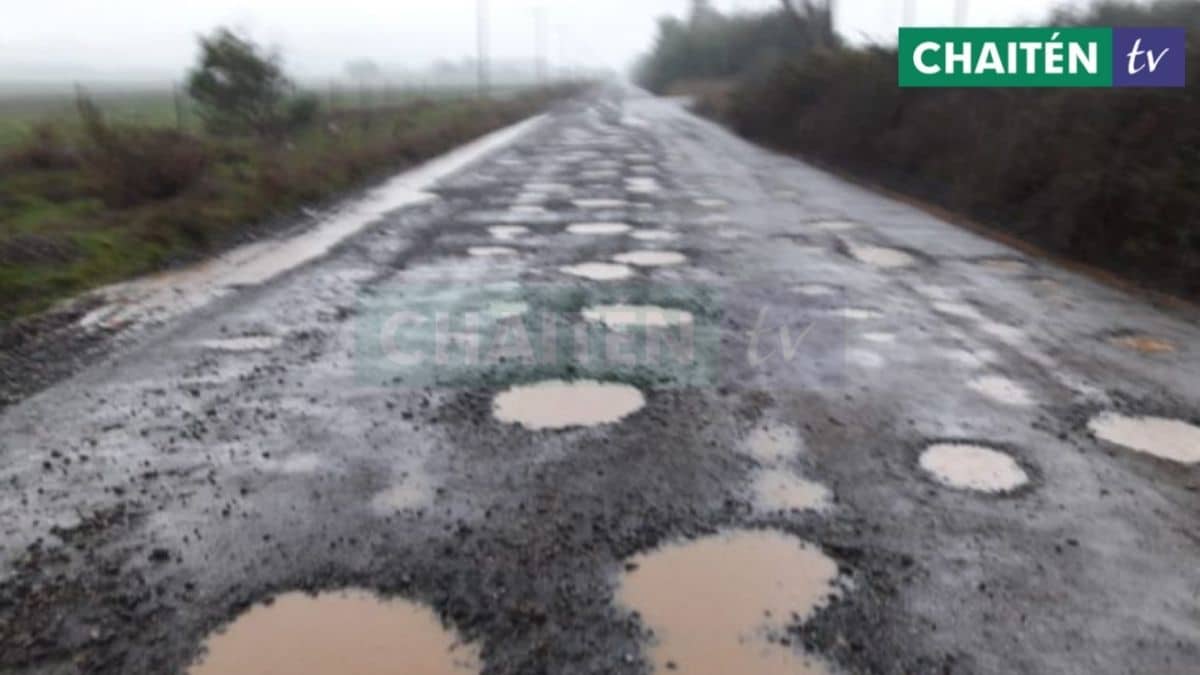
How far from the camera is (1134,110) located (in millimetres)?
7461

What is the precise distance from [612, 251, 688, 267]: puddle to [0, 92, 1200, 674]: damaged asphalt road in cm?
62

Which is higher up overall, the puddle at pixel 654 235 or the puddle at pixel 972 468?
the puddle at pixel 654 235

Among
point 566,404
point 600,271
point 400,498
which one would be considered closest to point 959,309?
point 600,271

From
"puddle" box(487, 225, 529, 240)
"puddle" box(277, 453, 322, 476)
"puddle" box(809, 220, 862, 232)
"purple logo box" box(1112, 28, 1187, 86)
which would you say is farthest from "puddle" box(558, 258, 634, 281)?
"purple logo box" box(1112, 28, 1187, 86)

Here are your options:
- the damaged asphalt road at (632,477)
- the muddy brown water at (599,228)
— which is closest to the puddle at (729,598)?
the damaged asphalt road at (632,477)

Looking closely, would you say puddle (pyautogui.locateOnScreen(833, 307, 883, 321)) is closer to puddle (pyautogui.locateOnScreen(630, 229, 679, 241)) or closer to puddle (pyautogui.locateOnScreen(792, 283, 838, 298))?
puddle (pyautogui.locateOnScreen(792, 283, 838, 298))

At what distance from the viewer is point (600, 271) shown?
23.1ft

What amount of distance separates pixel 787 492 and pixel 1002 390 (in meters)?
1.70

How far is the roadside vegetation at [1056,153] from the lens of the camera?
22.5 ft

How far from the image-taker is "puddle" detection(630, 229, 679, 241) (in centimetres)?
835

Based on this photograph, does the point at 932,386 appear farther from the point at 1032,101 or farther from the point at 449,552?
the point at 1032,101

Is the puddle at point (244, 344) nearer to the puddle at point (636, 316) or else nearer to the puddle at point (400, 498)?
the puddle at point (636, 316)

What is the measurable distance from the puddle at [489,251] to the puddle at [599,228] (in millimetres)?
959

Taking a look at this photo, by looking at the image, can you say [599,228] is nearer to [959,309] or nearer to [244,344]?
[959,309]
